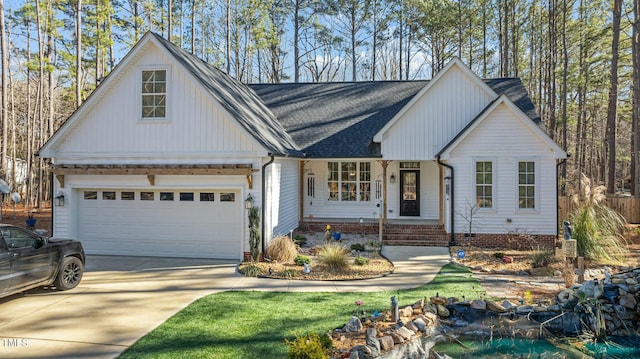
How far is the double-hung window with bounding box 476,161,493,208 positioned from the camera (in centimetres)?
1392

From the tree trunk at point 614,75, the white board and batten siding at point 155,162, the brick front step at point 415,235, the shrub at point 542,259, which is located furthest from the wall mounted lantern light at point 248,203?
the tree trunk at point 614,75

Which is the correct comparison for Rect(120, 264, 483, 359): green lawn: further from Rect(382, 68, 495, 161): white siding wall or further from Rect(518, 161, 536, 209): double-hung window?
Rect(382, 68, 495, 161): white siding wall

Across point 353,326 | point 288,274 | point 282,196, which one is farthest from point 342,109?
point 353,326

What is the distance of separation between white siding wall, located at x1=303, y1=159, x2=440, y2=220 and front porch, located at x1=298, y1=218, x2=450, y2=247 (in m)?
0.42

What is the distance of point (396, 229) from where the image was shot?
14914 mm

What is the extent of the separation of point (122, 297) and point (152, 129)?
5618mm

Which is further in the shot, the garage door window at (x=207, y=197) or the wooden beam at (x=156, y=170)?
the garage door window at (x=207, y=197)

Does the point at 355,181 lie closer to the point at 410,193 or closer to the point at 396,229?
the point at 410,193

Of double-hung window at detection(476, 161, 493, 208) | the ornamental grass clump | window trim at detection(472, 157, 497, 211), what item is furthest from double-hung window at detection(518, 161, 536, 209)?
the ornamental grass clump

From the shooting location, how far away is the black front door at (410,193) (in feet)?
56.3

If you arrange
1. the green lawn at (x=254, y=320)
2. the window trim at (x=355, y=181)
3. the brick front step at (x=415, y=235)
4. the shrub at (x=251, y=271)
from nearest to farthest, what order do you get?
the green lawn at (x=254, y=320)
the shrub at (x=251, y=271)
the brick front step at (x=415, y=235)
the window trim at (x=355, y=181)

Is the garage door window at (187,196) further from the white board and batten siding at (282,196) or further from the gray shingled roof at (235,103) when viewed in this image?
the gray shingled roof at (235,103)

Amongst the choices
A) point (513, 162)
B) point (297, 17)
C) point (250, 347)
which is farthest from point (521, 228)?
point (297, 17)

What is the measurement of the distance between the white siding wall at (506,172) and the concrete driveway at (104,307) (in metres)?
8.42
